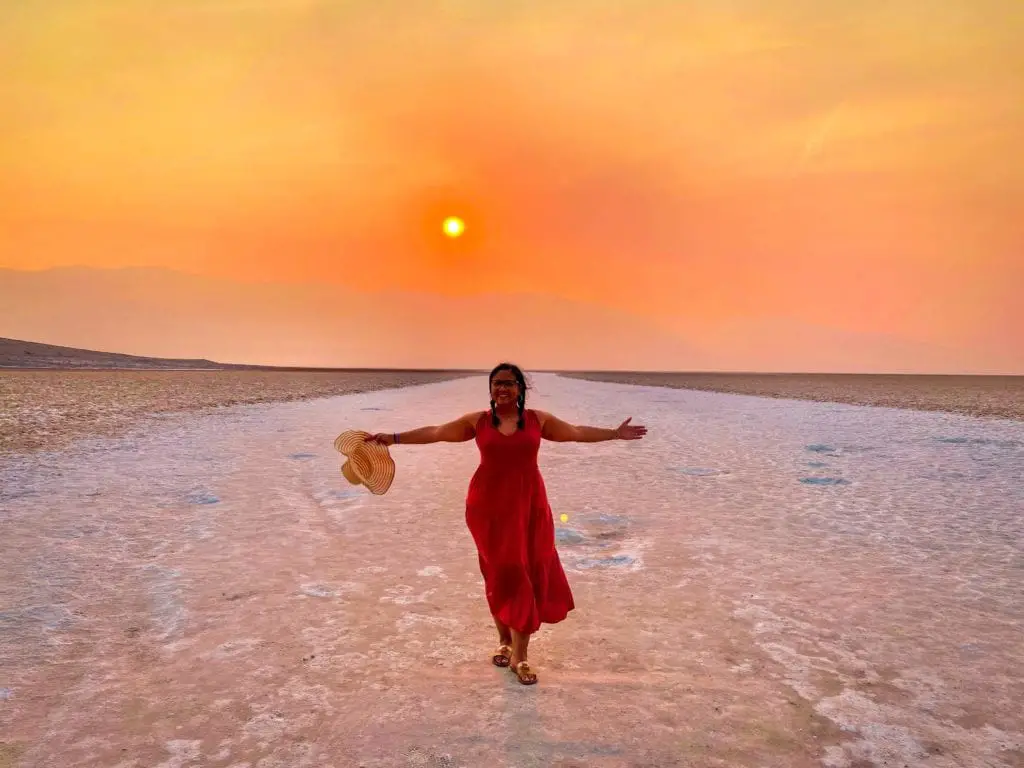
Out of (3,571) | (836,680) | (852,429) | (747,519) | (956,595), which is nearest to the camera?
(836,680)

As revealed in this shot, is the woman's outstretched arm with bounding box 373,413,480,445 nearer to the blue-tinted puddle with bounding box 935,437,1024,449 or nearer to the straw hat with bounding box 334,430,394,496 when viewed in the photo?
the straw hat with bounding box 334,430,394,496

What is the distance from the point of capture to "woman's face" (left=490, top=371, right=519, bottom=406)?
12.7 feet

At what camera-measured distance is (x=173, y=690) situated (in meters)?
3.79

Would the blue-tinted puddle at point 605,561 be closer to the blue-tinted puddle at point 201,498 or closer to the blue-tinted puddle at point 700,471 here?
the blue-tinted puddle at point 201,498

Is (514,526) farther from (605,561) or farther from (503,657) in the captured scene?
(605,561)

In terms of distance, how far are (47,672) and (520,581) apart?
279 centimetres

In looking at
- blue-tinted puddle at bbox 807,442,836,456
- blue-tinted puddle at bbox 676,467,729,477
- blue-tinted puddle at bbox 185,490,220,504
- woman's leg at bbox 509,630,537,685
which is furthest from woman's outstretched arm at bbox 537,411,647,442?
blue-tinted puddle at bbox 807,442,836,456

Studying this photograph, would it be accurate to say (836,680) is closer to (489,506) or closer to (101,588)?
(489,506)

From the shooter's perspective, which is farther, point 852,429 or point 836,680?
point 852,429

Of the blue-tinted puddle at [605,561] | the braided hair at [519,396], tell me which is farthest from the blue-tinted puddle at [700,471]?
the braided hair at [519,396]

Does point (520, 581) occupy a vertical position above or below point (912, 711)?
above

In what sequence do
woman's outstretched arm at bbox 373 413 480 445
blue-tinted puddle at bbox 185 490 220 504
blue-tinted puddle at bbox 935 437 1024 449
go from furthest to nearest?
1. blue-tinted puddle at bbox 935 437 1024 449
2. blue-tinted puddle at bbox 185 490 220 504
3. woman's outstretched arm at bbox 373 413 480 445

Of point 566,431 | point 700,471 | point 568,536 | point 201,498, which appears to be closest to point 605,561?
point 568,536

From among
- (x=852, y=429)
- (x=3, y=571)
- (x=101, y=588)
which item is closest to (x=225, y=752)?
(x=101, y=588)
